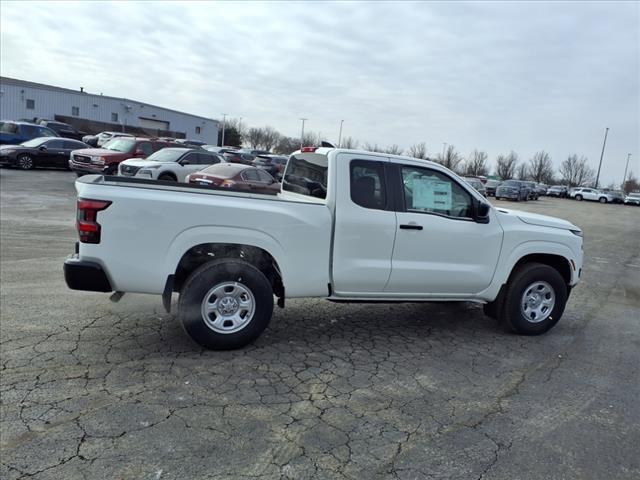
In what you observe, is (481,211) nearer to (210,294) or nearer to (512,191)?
(210,294)

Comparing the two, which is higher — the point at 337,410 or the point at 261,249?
the point at 261,249

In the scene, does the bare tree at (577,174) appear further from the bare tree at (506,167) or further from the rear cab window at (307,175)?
the rear cab window at (307,175)

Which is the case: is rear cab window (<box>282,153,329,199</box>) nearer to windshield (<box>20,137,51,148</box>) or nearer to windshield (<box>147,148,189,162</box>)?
windshield (<box>147,148,189,162</box>)

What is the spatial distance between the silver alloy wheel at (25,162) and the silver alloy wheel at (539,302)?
22624 millimetres

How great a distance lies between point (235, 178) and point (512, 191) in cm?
3296

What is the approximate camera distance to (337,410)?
3670 millimetres

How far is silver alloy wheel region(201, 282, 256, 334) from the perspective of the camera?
443cm

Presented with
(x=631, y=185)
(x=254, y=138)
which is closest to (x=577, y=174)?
(x=631, y=185)

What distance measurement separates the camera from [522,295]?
5.55m

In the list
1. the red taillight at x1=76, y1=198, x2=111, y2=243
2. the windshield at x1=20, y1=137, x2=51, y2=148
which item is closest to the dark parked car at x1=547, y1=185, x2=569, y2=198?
the windshield at x1=20, y1=137, x2=51, y2=148

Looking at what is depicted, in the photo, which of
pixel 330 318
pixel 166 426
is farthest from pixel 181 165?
pixel 166 426

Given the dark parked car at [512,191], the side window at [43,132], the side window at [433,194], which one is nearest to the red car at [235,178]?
the side window at [433,194]

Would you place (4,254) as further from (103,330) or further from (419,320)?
(419,320)

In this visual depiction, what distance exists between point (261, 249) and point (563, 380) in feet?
10.00
